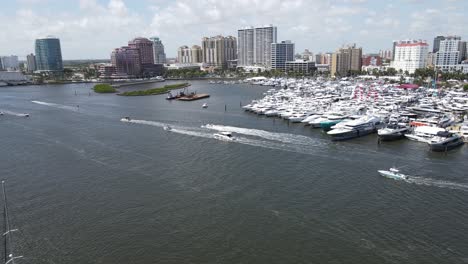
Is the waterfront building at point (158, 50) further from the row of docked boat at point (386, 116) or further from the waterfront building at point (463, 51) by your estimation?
the row of docked boat at point (386, 116)

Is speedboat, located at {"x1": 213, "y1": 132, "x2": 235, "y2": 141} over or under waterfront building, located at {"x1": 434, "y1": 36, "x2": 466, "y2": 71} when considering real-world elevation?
under

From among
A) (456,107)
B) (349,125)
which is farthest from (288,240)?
(456,107)

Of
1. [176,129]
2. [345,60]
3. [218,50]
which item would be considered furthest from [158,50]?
[176,129]

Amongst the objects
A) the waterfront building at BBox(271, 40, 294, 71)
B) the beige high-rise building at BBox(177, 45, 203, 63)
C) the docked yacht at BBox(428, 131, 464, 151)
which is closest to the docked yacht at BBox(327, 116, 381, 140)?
the docked yacht at BBox(428, 131, 464, 151)

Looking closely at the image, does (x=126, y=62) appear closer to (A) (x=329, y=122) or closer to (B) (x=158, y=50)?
(B) (x=158, y=50)

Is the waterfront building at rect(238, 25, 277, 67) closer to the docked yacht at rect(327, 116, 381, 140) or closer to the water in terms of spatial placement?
the docked yacht at rect(327, 116, 381, 140)
